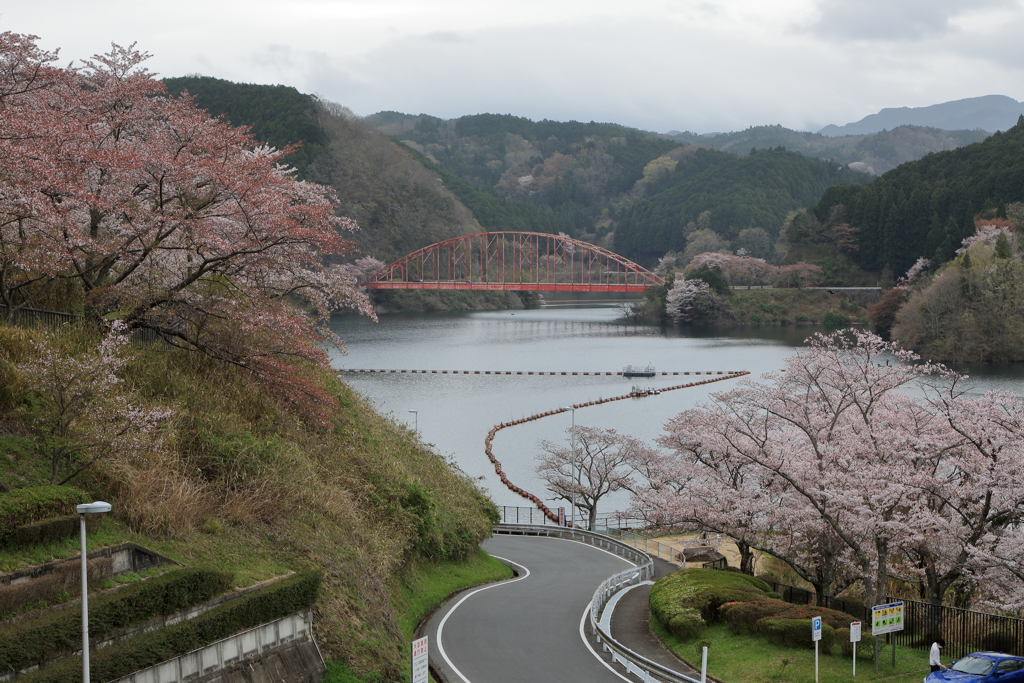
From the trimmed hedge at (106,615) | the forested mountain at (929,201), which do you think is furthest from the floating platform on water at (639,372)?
the trimmed hedge at (106,615)

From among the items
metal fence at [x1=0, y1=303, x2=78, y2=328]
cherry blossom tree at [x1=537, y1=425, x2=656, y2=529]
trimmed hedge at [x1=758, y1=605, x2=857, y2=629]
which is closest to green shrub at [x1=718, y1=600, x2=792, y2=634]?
trimmed hedge at [x1=758, y1=605, x2=857, y2=629]

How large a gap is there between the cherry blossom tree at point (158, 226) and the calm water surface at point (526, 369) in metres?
7.64

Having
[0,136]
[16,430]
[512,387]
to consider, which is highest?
[0,136]

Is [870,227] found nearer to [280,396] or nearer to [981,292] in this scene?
[981,292]

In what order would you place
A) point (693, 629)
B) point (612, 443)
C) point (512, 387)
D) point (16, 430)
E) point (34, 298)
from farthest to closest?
1. point (512, 387)
2. point (612, 443)
3. point (693, 629)
4. point (34, 298)
5. point (16, 430)

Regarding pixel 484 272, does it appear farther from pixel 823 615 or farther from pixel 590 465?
pixel 823 615

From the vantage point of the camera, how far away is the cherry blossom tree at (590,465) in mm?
29938

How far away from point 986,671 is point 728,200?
124243mm

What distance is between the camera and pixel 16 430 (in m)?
10.0

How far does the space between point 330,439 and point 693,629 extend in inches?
272

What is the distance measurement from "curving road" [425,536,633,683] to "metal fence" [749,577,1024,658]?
4608 millimetres

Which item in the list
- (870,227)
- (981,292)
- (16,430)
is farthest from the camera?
(870,227)

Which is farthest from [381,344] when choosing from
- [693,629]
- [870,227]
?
[693,629]

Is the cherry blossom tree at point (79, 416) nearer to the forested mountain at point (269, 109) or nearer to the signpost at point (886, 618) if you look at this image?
the signpost at point (886, 618)
